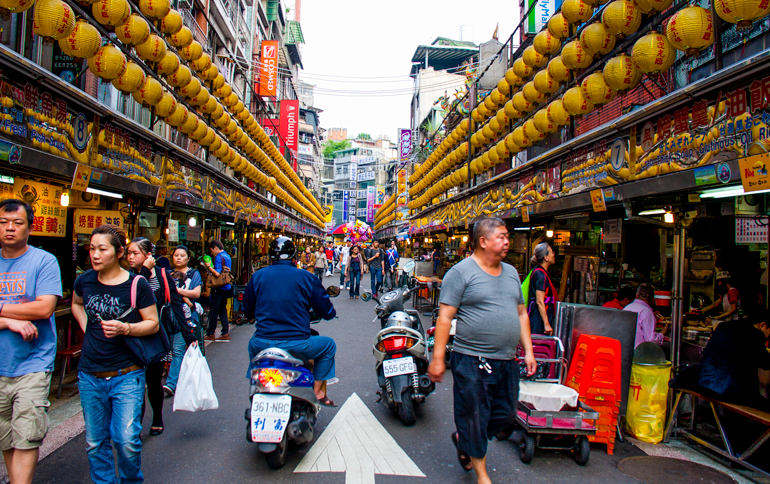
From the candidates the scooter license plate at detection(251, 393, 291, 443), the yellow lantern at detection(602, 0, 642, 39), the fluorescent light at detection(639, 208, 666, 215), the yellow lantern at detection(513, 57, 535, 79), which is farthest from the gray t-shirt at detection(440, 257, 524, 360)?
the yellow lantern at detection(513, 57, 535, 79)

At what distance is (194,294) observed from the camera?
5785 millimetres

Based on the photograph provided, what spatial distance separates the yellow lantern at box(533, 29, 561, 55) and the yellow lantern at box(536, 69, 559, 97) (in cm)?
87

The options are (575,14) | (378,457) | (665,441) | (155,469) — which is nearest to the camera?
(155,469)

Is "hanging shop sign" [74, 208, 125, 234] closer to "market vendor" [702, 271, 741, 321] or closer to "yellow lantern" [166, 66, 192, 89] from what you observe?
"yellow lantern" [166, 66, 192, 89]

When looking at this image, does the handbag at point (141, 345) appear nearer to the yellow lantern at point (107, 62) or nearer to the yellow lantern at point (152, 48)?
the yellow lantern at point (107, 62)

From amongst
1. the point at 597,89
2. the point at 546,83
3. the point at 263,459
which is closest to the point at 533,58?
→ the point at 546,83

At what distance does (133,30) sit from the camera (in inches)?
277

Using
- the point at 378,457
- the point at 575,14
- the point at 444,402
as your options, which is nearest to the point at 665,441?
the point at 444,402

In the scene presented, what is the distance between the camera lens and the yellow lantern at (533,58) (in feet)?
32.4

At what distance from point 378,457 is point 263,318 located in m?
1.62

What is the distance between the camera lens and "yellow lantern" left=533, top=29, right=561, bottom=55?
9258 millimetres

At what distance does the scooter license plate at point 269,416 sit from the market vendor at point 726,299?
683 cm

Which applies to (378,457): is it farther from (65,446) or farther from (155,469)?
(65,446)

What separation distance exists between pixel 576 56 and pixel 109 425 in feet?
26.5
